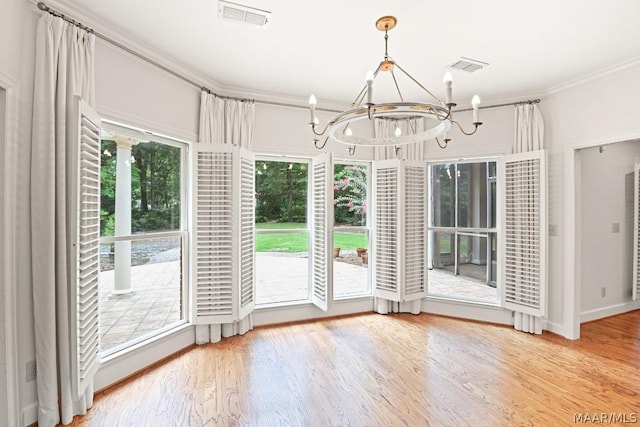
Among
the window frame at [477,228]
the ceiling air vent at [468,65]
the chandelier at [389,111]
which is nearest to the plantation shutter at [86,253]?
the chandelier at [389,111]

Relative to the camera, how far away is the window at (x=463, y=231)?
4.42m

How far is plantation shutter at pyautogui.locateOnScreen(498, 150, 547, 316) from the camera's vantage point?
3773 mm

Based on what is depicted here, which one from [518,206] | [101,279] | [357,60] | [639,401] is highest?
[357,60]

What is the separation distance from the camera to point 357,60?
3061mm

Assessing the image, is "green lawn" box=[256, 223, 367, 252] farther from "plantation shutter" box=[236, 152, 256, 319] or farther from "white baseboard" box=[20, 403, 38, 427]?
"white baseboard" box=[20, 403, 38, 427]

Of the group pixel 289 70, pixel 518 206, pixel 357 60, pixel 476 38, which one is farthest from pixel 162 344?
pixel 518 206

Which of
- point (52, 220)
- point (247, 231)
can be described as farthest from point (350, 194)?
point (52, 220)

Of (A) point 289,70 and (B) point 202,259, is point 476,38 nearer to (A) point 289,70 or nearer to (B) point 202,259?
(A) point 289,70

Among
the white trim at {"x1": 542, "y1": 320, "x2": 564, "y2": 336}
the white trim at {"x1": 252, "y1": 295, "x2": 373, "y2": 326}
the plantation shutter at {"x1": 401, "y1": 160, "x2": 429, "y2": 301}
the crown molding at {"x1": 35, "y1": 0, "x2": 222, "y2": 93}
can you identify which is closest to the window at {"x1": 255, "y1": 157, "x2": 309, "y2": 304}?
the white trim at {"x1": 252, "y1": 295, "x2": 373, "y2": 326}

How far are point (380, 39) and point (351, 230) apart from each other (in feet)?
8.28

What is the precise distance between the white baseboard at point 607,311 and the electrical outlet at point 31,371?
5.69 meters

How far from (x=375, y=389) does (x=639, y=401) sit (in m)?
1.99

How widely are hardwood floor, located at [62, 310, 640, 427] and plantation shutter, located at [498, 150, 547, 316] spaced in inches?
18.6

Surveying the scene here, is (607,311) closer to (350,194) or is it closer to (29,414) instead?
(350,194)
